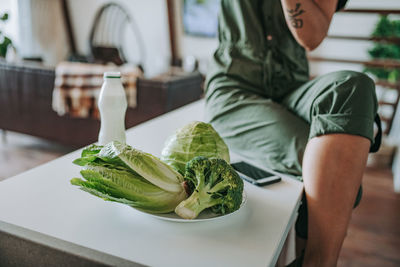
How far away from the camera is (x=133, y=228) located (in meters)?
0.61

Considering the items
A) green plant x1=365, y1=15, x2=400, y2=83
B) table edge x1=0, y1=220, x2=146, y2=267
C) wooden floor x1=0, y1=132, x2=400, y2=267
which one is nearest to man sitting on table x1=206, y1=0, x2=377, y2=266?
table edge x1=0, y1=220, x2=146, y2=267

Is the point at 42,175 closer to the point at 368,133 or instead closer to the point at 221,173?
the point at 221,173

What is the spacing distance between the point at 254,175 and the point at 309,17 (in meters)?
0.52

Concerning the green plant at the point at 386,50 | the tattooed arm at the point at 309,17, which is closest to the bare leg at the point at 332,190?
the tattooed arm at the point at 309,17

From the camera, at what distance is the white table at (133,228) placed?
540mm

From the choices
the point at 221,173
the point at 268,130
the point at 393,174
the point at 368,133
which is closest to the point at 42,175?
the point at 221,173

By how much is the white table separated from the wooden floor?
110cm

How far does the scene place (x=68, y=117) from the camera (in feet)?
9.37

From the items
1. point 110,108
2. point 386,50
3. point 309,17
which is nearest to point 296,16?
point 309,17

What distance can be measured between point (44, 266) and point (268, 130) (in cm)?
66

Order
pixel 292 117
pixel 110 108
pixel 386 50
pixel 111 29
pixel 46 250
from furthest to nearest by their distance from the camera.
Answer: pixel 111 29, pixel 386 50, pixel 292 117, pixel 110 108, pixel 46 250

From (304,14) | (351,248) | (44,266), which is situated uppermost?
(304,14)

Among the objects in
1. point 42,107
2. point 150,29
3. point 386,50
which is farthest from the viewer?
point 150,29

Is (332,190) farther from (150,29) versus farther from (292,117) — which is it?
(150,29)
